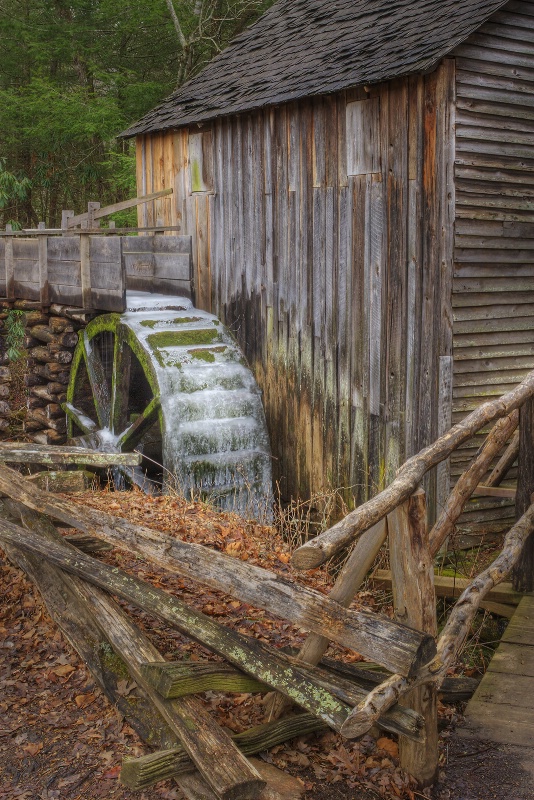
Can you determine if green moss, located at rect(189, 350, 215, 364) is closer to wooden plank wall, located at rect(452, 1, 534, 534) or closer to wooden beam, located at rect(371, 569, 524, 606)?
wooden plank wall, located at rect(452, 1, 534, 534)

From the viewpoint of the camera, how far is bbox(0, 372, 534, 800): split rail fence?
351cm

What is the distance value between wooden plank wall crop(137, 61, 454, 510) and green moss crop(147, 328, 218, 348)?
434 millimetres

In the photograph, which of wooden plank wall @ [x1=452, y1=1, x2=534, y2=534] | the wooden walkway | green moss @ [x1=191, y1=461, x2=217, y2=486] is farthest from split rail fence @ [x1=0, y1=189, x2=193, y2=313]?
the wooden walkway

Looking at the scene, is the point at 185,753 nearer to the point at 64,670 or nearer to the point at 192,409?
the point at 64,670

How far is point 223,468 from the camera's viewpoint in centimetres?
1002

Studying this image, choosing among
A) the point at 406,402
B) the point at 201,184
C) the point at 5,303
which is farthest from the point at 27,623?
the point at 5,303

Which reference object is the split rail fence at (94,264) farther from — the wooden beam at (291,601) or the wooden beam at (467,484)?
the wooden beam at (467,484)

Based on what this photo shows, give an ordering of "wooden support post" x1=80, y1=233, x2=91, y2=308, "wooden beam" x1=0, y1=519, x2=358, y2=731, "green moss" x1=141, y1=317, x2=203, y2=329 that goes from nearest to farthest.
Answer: "wooden beam" x1=0, y1=519, x2=358, y2=731
"green moss" x1=141, y1=317, x2=203, y2=329
"wooden support post" x1=80, y1=233, x2=91, y2=308

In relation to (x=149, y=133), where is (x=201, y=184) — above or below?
below

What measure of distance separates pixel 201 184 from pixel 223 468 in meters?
3.95

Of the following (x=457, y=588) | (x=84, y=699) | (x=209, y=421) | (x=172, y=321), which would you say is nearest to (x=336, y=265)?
(x=209, y=421)

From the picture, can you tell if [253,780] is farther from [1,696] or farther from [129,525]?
[1,696]

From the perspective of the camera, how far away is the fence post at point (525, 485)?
555 cm

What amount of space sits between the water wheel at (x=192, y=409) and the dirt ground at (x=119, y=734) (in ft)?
11.1
